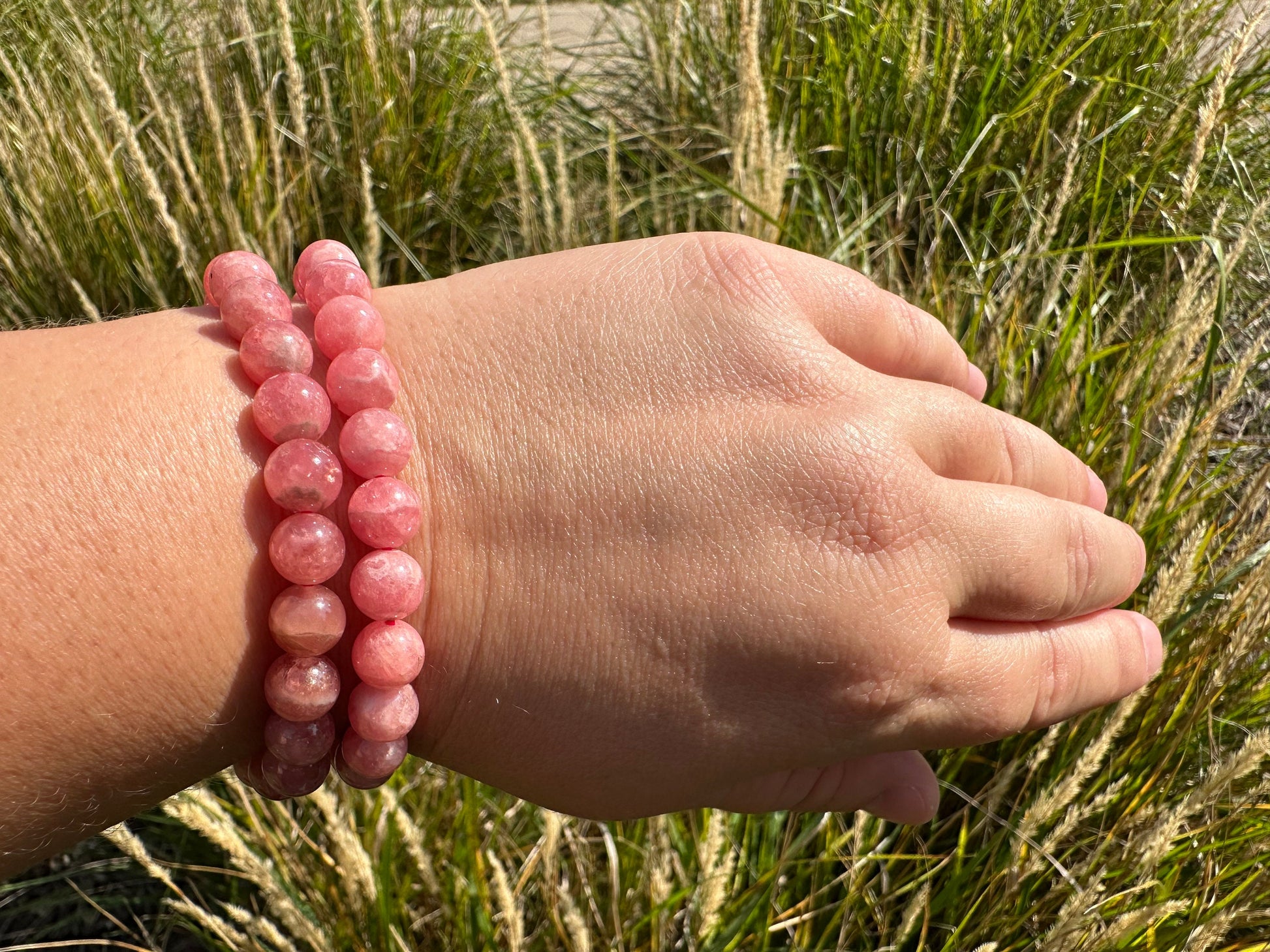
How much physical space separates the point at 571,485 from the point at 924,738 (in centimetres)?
45

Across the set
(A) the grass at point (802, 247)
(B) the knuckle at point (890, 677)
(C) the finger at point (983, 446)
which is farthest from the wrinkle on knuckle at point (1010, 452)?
(A) the grass at point (802, 247)

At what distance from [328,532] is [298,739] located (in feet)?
0.64

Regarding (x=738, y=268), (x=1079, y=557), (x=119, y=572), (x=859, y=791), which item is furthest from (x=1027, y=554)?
(x=119, y=572)

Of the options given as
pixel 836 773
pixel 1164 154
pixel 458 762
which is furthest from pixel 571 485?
pixel 1164 154

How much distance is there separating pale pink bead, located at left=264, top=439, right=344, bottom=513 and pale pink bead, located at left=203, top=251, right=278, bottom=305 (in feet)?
0.64

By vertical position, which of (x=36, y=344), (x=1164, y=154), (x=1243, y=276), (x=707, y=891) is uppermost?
(x=36, y=344)

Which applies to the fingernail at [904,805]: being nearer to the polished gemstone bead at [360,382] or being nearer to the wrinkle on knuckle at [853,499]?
the wrinkle on knuckle at [853,499]

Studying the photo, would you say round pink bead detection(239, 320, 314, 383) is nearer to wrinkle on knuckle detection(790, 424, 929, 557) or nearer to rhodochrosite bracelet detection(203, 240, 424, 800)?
rhodochrosite bracelet detection(203, 240, 424, 800)

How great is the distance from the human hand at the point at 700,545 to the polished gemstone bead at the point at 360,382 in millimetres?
70

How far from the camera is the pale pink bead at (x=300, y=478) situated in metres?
0.87

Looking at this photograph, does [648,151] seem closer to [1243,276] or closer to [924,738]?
[1243,276]

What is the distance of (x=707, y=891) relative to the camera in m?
1.20

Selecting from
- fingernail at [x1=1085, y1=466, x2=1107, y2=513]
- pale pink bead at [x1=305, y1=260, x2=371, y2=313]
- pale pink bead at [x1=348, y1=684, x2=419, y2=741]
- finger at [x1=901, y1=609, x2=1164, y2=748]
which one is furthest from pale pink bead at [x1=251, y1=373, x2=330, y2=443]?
fingernail at [x1=1085, y1=466, x2=1107, y2=513]

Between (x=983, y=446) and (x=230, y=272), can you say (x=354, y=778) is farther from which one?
(x=983, y=446)
